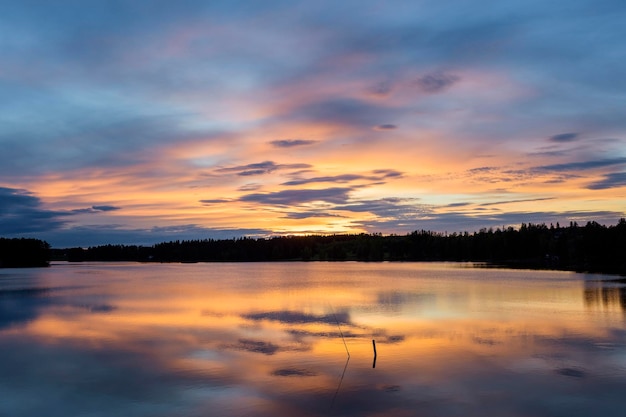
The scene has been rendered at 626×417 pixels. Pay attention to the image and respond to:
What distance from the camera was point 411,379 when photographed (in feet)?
53.6

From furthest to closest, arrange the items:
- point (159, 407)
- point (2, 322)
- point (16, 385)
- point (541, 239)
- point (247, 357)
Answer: point (541, 239) → point (2, 322) → point (247, 357) → point (16, 385) → point (159, 407)

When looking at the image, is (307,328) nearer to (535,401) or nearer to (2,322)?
(535,401)

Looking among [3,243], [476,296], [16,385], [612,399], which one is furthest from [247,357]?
[3,243]

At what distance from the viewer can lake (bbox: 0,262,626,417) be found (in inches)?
554

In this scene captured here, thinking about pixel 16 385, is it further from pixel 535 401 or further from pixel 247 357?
pixel 535 401

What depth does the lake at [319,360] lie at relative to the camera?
1407cm

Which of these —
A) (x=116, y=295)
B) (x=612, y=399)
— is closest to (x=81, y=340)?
(x=612, y=399)

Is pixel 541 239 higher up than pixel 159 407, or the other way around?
pixel 541 239

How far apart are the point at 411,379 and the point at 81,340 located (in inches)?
621

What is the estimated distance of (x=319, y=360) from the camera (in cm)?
1916

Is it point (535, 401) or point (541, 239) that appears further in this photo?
point (541, 239)

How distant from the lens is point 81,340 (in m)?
24.2

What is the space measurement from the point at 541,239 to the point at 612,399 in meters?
132

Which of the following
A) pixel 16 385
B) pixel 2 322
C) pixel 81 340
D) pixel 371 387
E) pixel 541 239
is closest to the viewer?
pixel 371 387
